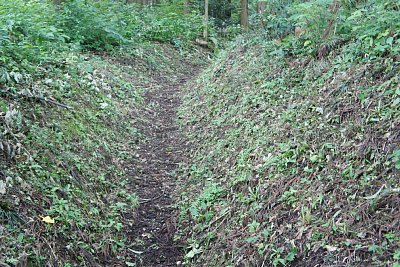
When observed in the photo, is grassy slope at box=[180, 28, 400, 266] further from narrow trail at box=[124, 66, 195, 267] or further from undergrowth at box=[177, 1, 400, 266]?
narrow trail at box=[124, 66, 195, 267]

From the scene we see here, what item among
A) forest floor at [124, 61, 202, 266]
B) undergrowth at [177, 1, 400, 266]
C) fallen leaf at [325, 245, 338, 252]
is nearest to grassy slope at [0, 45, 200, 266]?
forest floor at [124, 61, 202, 266]

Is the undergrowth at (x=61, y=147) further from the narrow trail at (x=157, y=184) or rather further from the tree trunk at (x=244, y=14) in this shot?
the tree trunk at (x=244, y=14)

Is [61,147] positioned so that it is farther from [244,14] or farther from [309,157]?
[244,14]

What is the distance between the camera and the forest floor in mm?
5148

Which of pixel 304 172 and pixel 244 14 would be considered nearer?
pixel 304 172

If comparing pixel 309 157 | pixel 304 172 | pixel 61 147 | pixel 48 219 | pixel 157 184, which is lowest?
pixel 157 184

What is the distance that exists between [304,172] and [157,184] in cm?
283

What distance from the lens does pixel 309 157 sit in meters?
4.88

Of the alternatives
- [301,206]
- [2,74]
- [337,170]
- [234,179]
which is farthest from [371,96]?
[2,74]

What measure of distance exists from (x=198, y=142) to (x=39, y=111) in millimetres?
3033

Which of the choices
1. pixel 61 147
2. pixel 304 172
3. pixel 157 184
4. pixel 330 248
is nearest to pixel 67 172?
pixel 61 147

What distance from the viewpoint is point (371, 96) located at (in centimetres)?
496

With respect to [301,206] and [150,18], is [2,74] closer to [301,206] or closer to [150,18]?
[301,206]

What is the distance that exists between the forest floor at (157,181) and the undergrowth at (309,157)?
0.27 m
